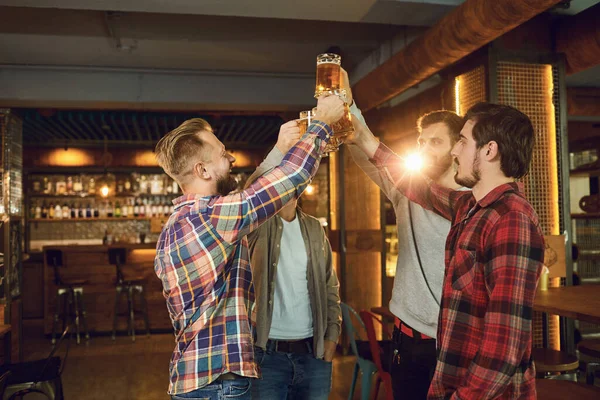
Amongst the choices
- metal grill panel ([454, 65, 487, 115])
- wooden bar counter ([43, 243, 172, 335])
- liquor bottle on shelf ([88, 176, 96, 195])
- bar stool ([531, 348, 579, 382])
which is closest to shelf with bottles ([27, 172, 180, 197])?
liquor bottle on shelf ([88, 176, 96, 195])

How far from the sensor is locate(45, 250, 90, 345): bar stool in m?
6.93

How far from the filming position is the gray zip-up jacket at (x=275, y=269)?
2.10 metres

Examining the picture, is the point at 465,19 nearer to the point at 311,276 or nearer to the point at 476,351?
the point at 311,276

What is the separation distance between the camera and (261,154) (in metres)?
10.8

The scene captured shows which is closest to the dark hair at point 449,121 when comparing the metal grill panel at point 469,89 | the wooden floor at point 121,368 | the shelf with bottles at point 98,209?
the metal grill panel at point 469,89

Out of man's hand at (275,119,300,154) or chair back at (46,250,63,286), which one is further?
chair back at (46,250,63,286)

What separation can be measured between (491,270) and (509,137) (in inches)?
15.3

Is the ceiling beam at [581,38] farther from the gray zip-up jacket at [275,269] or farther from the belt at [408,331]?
the belt at [408,331]

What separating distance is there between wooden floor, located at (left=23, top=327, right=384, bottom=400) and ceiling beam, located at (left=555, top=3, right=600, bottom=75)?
2948 mm

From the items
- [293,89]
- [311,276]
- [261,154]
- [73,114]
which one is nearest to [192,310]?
[311,276]

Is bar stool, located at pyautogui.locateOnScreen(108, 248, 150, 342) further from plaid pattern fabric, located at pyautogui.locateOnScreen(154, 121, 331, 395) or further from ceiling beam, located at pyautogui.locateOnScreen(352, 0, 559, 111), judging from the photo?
plaid pattern fabric, located at pyautogui.locateOnScreen(154, 121, 331, 395)

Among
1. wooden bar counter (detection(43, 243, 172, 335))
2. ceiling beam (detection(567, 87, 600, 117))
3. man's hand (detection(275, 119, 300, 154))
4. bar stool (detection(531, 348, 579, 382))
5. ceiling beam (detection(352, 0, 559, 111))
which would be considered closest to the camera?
man's hand (detection(275, 119, 300, 154))

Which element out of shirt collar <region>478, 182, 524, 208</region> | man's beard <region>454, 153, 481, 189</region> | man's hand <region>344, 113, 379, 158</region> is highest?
man's hand <region>344, 113, 379, 158</region>

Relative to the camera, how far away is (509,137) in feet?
4.85
